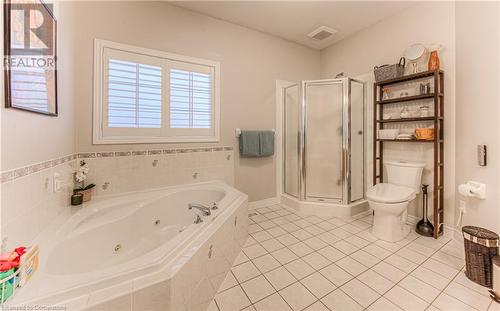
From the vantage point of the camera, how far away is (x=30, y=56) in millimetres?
1116

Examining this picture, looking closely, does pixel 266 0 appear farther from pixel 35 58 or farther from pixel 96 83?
pixel 35 58

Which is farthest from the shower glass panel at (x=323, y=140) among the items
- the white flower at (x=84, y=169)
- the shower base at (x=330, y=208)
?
the white flower at (x=84, y=169)

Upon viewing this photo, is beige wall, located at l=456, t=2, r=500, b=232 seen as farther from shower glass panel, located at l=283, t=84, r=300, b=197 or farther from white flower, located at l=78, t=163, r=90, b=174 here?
white flower, located at l=78, t=163, r=90, b=174

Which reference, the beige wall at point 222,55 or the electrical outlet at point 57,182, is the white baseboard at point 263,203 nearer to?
the beige wall at point 222,55

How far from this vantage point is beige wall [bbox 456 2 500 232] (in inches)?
64.7

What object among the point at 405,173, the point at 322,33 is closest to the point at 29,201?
the point at 405,173

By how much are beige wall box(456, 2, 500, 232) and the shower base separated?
3.35 ft

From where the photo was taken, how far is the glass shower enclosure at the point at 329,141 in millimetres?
2732

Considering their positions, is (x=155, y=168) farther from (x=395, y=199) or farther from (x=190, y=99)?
(x=395, y=199)

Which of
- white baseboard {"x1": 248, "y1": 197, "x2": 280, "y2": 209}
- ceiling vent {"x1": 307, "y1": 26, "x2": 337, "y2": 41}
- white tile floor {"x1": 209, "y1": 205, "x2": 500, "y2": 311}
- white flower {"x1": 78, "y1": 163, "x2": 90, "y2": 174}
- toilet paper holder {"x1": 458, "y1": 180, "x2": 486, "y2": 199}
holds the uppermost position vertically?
ceiling vent {"x1": 307, "y1": 26, "x2": 337, "y2": 41}

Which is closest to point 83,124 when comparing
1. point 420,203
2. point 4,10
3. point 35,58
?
point 35,58

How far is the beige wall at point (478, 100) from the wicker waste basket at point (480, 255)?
364 millimetres

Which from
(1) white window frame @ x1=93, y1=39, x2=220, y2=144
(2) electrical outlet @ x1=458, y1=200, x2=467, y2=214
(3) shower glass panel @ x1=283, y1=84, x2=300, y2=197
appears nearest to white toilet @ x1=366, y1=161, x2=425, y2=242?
(2) electrical outlet @ x1=458, y1=200, x2=467, y2=214

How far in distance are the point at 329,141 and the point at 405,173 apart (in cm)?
97
